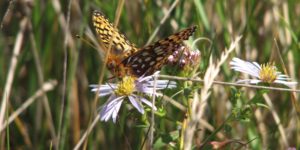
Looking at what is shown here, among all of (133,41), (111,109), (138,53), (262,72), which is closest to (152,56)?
(138,53)

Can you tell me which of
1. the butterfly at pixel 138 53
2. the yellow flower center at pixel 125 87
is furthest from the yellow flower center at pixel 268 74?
the yellow flower center at pixel 125 87

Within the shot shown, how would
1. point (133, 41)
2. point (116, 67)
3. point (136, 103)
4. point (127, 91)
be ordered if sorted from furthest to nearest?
point (133, 41) → point (116, 67) → point (127, 91) → point (136, 103)

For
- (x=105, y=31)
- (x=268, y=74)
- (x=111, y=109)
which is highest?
(x=105, y=31)

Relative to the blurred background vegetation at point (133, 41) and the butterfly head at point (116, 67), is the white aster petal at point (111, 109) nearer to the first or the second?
the butterfly head at point (116, 67)

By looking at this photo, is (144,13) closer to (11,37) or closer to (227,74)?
(227,74)

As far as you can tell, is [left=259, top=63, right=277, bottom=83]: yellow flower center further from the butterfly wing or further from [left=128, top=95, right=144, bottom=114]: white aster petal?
[left=128, top=95, right=144, bottom=114]: white aster petal

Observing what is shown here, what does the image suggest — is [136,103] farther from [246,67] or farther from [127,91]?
[246,67]

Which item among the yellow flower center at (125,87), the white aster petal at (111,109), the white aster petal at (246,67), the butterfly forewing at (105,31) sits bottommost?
the white aster petal at (111,109)

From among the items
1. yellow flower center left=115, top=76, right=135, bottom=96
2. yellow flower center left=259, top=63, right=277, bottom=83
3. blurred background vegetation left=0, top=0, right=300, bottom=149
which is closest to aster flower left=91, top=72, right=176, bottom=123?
yellow flower center left=115, top=76, right=135, bottom=96
